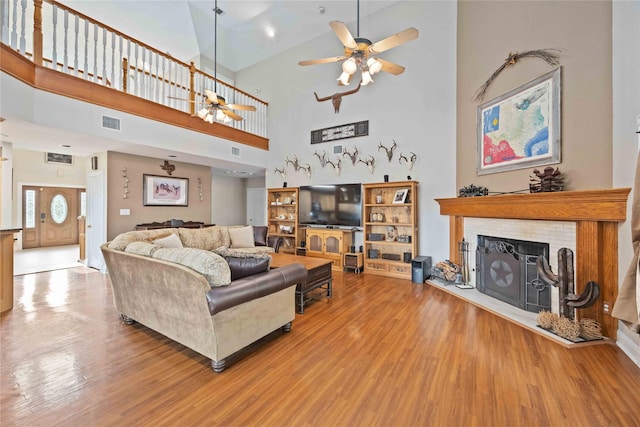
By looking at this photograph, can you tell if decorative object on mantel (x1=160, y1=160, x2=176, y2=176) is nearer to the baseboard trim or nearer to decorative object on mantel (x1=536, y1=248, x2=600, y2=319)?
decorative object on mantel (x1=536, y1=248, x2=600, y2=319)

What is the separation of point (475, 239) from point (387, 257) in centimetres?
164

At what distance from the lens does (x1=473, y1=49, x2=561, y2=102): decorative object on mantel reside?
3.01 meters

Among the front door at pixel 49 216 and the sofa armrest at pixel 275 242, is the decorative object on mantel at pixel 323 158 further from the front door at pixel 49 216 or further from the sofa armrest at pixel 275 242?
the front door at pixel 49 216

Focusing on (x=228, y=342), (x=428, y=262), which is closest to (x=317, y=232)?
(x=428, y=262)

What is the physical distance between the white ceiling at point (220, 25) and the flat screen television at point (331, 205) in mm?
1984

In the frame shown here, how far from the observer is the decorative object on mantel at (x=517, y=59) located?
3.01 metres

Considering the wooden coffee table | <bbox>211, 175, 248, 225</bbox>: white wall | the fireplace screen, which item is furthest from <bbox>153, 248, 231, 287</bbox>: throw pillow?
<bbox>211, 175, 248, 225</bbox>: white wall

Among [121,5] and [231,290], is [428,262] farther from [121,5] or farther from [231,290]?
[121,5]

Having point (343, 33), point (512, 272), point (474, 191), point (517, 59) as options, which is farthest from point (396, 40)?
point (512, 272)

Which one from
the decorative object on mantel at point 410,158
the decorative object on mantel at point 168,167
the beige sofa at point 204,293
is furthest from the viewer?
the decorative object on mantel at point 168,167

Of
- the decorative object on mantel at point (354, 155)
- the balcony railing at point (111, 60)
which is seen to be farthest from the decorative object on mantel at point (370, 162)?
the balcony railing at point (111, 60)

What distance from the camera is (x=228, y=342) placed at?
81.7 inches

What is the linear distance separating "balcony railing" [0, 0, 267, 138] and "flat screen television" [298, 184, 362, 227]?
2.34 m

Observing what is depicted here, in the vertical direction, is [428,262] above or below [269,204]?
below
